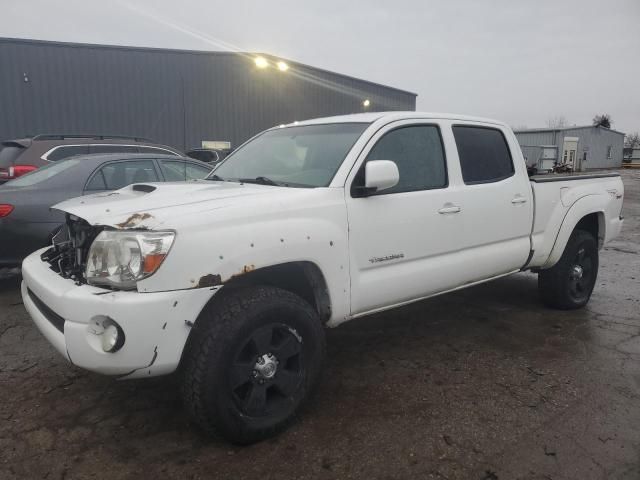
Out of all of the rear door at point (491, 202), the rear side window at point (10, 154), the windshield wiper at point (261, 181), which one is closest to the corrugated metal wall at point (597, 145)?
the rear door at point (491, 202)

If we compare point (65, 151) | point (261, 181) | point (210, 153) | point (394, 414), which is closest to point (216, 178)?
point (261, 181)

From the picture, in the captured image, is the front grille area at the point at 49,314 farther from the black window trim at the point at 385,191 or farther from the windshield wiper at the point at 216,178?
the black window trim at the point at 385,191

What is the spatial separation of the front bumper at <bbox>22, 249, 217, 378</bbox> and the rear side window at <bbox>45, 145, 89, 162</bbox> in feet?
15.4

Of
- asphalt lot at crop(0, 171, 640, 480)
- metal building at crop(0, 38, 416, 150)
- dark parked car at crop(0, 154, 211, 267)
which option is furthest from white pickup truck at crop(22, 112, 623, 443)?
metal building at crop(0, 38, 416, 150)

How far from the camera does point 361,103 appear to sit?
2236 cm

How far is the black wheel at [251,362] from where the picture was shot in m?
2.22

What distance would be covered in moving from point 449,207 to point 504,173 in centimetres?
89

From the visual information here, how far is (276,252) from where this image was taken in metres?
2.42

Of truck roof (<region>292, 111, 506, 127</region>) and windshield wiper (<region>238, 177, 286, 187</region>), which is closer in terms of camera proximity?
windshield wiper (<region>238, 177, 286, 187</region>)

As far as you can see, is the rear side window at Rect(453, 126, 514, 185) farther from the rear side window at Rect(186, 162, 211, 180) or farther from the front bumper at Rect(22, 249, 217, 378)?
the rear side window at Rect(186, 162, 211, 180)

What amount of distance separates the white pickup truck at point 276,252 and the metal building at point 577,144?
34.3m

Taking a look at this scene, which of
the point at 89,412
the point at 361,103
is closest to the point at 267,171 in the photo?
the point at 89,412

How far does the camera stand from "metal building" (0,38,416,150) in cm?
1525

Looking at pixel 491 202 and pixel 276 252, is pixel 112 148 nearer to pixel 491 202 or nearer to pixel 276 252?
pixel 276 252
